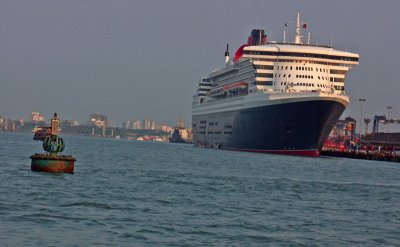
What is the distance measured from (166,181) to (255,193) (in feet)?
25.8

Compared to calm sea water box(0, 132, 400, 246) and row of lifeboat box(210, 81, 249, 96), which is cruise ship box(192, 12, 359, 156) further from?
calm sea water box(0, 132, 400, 246)

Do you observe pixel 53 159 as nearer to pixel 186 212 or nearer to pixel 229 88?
pixel 186 212

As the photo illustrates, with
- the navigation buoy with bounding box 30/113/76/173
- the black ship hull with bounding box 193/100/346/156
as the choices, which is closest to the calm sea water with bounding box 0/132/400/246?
the navigation buoy with bounding box 30/113/76/173

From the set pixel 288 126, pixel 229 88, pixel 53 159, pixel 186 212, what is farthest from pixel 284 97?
pixel 186 212

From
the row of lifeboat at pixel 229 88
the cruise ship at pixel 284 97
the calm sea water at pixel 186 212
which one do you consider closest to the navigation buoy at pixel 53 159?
the calm sea water at pixel 186 212

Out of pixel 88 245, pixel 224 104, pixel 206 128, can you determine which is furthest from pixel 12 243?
pixel 206 128

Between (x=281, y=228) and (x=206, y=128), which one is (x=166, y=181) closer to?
(x=281, y=228)

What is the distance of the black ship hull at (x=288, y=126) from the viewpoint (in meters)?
92.6

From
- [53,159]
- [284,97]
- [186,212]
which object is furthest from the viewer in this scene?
[284,97]

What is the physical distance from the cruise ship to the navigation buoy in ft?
169

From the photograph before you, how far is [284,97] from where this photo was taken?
94.4 m

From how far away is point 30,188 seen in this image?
119ft

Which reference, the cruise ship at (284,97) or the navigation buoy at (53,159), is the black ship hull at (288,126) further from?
the navigation buoy at (53,159)

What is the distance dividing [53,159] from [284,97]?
2136 inches
